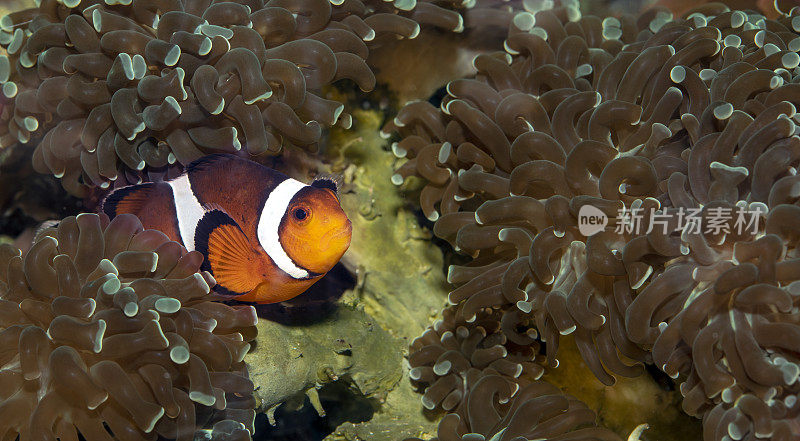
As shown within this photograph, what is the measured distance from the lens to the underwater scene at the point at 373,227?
1.43 meters

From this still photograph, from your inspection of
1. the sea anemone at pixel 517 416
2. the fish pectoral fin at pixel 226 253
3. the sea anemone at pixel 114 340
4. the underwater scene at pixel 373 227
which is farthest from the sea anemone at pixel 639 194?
the sea anemone at pixel 114 340

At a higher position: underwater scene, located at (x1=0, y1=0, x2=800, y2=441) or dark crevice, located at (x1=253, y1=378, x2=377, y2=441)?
underwater scene, located at (x1=0, y1=0, x2=800, y2=441)

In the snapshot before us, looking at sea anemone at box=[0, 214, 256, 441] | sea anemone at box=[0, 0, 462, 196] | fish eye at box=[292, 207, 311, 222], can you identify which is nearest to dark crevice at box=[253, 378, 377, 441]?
sea anemone at box=[0, 214, 256, 441]

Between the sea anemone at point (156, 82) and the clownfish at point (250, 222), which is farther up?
the sea anemone at point (156, 82)

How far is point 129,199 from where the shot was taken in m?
1.72

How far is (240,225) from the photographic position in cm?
166

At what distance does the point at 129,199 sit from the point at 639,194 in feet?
4.98

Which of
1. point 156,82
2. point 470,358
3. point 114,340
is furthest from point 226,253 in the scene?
point 470,358

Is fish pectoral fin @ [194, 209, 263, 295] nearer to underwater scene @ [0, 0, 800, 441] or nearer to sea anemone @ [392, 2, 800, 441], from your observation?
underwater scene @ [0, 0, 800, 441]

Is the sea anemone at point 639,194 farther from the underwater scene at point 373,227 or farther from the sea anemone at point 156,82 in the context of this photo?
the sea anemone at point 156,82

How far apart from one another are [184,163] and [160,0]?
48 centimetres

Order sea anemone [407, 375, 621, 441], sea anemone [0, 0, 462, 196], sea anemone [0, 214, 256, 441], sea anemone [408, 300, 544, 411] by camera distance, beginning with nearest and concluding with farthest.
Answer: sea anemone [0, 214, 256, 441]
sea anemone [0, 0, 462, 196]
sea anemone [407, 375, 621, 441]
sea anemone [408, 300, 544, 411]

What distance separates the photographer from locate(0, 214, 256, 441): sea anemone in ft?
4.53

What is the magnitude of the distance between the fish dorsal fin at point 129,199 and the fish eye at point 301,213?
0.48 meters
